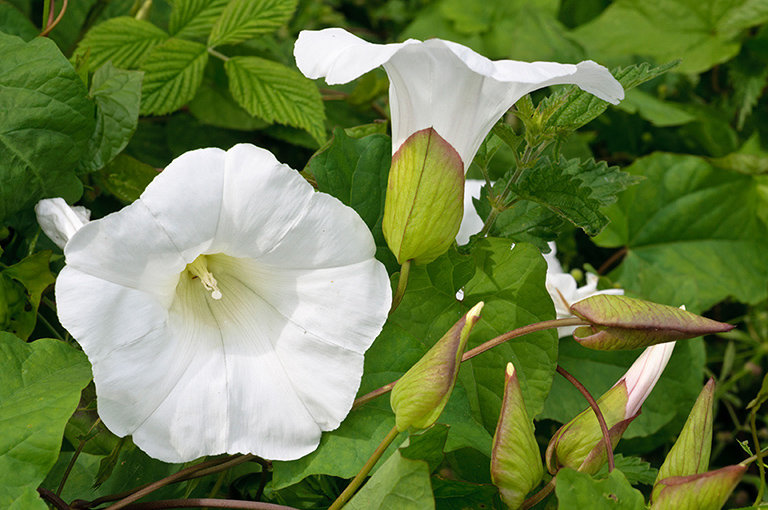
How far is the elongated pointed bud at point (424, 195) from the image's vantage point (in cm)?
56

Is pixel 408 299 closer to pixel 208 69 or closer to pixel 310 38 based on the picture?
pixel 310 38

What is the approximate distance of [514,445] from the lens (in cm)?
51

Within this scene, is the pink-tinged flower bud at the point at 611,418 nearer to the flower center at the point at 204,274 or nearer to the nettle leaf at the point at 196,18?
the flower center at the point at 204,274

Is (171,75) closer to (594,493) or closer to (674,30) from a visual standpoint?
(594,493)

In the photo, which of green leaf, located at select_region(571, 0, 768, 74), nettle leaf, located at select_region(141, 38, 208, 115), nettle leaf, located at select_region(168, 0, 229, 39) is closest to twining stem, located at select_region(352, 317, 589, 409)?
nettle leaf, located at select_region(141, 38, 208, 115)

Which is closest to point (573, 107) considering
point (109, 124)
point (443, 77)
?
point (443, 77)

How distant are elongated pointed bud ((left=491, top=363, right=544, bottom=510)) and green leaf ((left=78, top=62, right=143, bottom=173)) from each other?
492 mm

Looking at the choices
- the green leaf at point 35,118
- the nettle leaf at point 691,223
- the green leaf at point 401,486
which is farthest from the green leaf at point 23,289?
the nettle leaf at point 691,223

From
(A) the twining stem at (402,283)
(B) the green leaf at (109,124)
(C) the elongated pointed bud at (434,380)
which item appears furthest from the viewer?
(B) the green leaf at (109,124)

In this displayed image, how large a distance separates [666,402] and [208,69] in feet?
2.64

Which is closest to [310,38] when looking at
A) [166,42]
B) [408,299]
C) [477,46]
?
[408,299]

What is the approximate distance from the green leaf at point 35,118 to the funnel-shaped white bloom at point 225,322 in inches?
7.4

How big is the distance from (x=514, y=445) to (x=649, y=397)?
19.3 inches

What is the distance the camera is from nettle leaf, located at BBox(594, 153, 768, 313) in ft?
3.90
